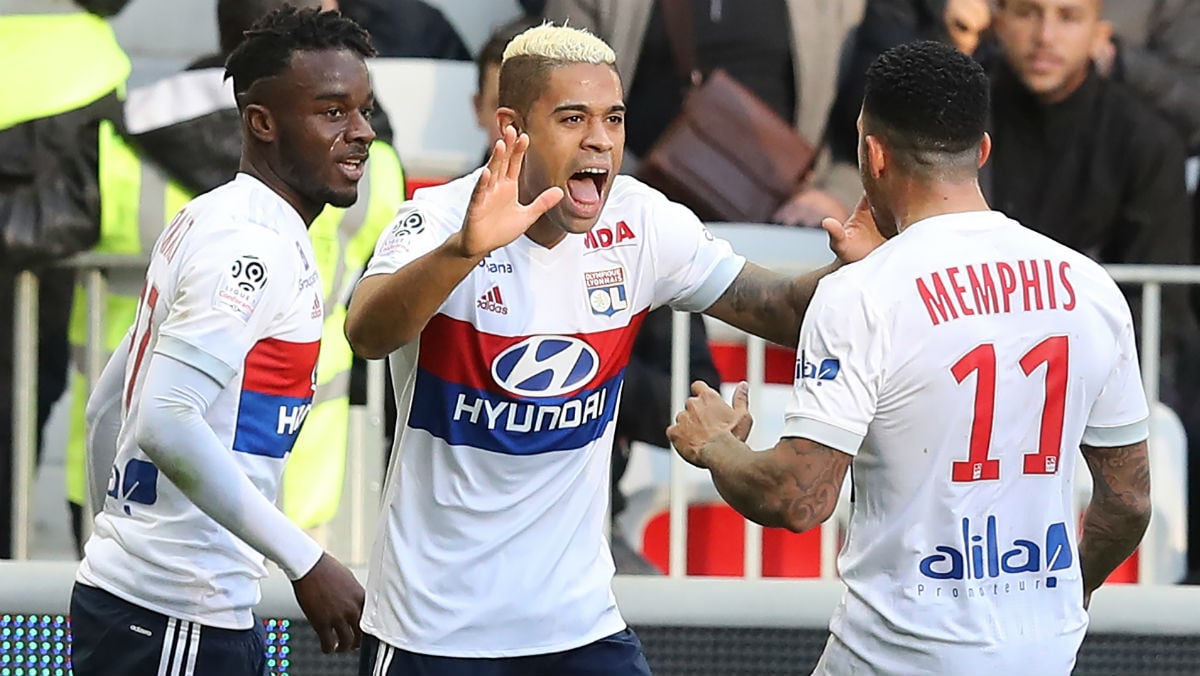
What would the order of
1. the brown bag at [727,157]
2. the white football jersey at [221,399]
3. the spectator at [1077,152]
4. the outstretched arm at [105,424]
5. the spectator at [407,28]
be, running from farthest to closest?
1. the spectator at [407,28]
2. the spectator at [1077,152]
3. the brown bag at [727,157]
4. the outstretched arm at [105,424]
5. the white football jersey at [221,399]

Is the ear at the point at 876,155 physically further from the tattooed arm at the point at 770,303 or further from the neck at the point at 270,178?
the neck at the point at 270,178

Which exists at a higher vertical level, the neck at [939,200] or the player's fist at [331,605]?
the neck at [939,200]

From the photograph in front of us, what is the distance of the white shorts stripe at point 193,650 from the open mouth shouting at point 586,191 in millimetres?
1108

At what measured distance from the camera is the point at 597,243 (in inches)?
157

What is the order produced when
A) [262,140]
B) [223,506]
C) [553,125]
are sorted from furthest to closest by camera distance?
[262,140], [553,125], [223,506]

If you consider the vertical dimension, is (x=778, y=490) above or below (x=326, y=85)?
below

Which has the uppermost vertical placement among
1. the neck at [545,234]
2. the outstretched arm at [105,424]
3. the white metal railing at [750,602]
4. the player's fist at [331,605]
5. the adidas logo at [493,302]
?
the neck at [545,234]

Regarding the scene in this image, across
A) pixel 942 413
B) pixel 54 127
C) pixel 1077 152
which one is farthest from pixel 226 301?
pixel 1077 152

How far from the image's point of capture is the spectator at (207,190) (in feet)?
17.5

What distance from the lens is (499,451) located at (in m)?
3.84

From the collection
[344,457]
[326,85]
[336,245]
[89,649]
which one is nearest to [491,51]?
[336,245]

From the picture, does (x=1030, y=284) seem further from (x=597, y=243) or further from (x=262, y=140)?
(x=262, y=140)

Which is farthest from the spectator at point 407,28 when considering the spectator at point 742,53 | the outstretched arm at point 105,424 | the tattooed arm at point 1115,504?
the tattooed arm at point 1115,504

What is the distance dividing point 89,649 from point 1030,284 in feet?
6.46
